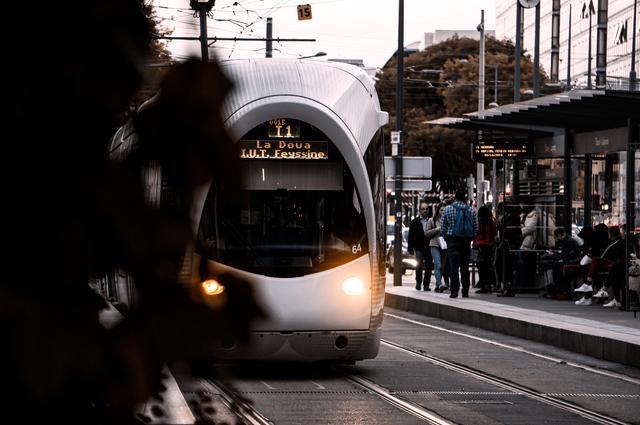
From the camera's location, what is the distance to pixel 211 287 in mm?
2049

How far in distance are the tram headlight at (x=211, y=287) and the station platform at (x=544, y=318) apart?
1328cm

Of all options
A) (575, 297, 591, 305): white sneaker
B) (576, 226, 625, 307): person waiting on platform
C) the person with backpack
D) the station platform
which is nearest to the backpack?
the person with backpack

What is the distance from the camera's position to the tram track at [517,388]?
34.2ft

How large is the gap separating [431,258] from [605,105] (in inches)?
385

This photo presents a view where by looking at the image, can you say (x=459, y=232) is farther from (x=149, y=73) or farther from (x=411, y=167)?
(x=149, y=73)

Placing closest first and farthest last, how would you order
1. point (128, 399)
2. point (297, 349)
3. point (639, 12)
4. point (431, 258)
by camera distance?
point (128, 399)
point (297, 349)
point (431, 258)
point (639, 12)

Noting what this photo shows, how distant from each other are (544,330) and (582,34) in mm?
86408

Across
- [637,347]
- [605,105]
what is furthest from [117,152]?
[605,105]

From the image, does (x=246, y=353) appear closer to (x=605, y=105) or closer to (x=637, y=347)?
(x=637, y=347)

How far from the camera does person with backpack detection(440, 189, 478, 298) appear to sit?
23.9m

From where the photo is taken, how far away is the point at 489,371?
13.9 m

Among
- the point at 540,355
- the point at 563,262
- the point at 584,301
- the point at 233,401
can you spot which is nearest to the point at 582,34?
the point at 563,262

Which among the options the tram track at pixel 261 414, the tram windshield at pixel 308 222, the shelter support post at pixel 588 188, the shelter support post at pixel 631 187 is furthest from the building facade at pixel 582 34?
the tram track at pixel 261 414

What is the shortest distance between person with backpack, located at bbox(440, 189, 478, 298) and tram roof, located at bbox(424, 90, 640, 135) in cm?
140
